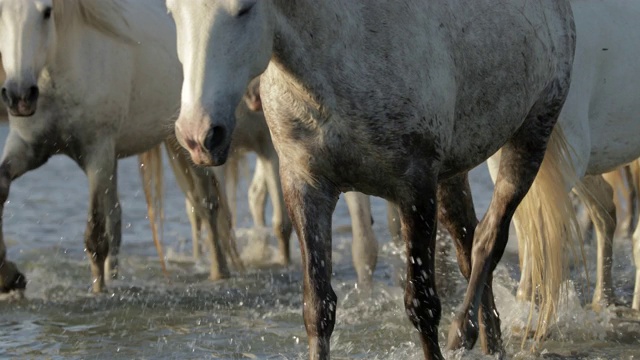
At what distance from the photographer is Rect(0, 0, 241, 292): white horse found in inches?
287

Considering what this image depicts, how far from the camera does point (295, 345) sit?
625 cm

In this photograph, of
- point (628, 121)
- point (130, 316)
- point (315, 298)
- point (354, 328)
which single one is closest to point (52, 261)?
point (130, 316)

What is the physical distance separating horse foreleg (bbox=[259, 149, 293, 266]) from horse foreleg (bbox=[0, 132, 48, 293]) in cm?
204

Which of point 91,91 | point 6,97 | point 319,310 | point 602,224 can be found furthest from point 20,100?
point 602,224

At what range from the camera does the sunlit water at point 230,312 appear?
6.21 metres

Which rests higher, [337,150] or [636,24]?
[636,24]

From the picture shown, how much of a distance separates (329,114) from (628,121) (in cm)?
288

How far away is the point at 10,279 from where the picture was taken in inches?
299

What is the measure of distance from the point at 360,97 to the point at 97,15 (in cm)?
412

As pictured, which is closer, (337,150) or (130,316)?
(337,150)

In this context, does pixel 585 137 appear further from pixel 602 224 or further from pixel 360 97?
pixel 360 97

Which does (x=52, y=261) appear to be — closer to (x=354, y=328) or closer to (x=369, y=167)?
(x=354, y=328)

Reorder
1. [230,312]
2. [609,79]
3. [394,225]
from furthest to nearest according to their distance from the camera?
[394,225], [230,312], [609,79]

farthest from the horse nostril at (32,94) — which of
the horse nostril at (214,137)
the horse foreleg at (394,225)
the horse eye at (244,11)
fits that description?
the horse nostril at (214,137)
